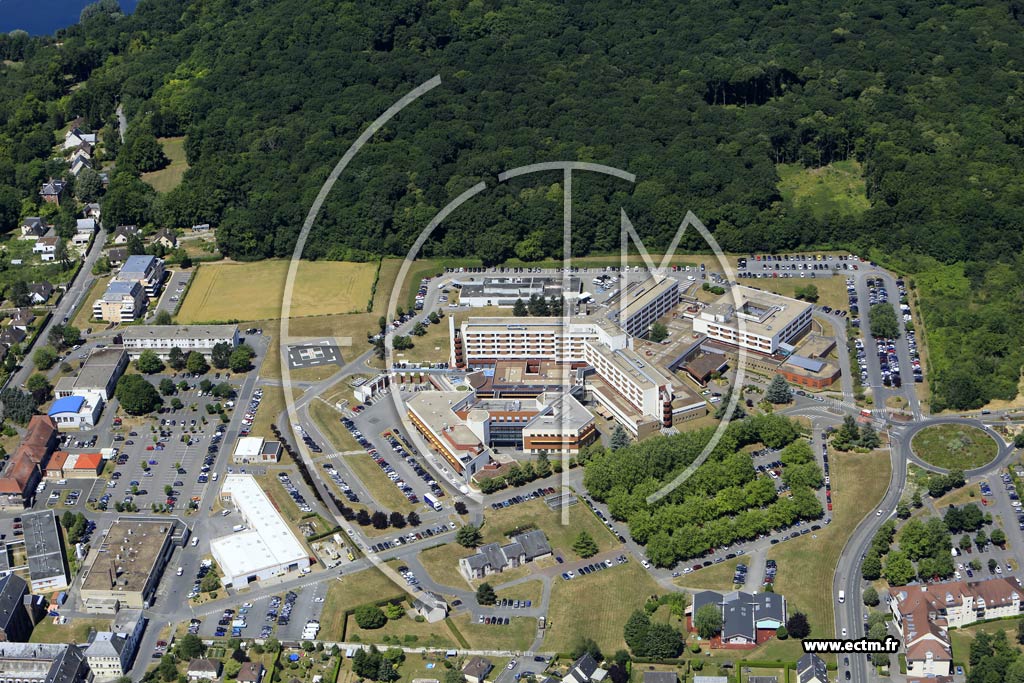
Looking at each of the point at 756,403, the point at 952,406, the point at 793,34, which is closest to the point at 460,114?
the point at 793,34

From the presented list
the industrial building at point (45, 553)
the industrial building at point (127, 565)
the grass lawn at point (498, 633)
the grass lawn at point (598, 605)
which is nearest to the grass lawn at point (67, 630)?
the industrial building at point (127, 565)

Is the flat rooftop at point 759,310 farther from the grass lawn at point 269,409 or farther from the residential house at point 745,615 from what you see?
the grass lawn at point 269,409

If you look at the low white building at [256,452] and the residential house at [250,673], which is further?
the low white building at [256,452]

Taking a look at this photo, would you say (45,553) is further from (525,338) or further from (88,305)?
(525,338)

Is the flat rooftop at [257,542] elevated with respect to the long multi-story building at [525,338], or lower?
elevated

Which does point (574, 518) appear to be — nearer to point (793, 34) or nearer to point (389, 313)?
point (389, 313)

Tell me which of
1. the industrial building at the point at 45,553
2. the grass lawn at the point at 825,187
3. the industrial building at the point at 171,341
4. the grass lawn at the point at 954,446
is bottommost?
the grass lawn at the point at 825,187
